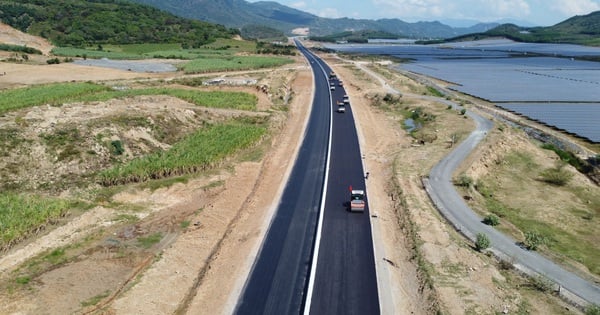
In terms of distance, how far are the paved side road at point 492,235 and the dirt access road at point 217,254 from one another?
1233 mm

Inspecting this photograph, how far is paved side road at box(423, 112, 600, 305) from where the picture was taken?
87.7ft

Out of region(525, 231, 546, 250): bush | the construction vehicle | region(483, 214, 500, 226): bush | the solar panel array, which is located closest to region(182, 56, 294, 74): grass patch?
the construction vehicle

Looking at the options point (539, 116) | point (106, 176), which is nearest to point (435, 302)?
point (106, 176)

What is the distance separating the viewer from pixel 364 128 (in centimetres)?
7069

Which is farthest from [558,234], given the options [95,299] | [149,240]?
[95,299]

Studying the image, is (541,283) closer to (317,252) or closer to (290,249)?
(317,252)

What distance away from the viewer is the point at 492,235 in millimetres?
34219

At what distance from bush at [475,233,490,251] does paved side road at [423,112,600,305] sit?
64 centimetres

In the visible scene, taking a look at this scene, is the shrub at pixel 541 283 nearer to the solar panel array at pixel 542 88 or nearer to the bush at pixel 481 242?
the bush at pixel 481 242

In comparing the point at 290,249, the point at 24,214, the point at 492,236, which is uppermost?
the point at 24,214

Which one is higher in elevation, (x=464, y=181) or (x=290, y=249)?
(x=464, y=181)

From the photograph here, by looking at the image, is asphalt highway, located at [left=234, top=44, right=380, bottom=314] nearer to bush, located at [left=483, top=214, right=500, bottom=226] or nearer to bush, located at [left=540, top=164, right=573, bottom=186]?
bush, located at [left=483, top=214, right=500, bottom=226]

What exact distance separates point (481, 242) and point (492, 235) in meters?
2.89

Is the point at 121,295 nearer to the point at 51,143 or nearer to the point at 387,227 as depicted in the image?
the point at 387,227
